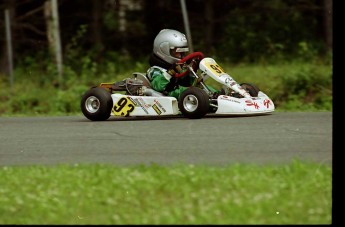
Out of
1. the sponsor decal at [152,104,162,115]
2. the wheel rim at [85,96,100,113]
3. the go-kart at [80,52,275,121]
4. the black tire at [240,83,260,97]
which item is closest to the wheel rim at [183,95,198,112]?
the go-kart at [80,52,275,121]

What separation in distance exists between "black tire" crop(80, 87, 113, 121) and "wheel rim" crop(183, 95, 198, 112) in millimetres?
1116

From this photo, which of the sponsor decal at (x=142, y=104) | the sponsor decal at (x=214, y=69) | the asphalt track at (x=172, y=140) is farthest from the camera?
the sponsor decal at (x=142, y=104)

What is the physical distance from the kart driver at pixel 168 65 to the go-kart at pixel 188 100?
11cm

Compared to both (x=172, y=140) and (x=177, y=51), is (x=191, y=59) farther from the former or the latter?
(x=172, y=140)

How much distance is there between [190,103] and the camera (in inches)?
488

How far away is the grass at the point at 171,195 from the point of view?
241 inches

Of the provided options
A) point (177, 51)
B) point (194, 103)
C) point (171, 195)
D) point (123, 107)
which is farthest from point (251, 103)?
point (171, 195)

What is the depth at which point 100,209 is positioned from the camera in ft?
21.2

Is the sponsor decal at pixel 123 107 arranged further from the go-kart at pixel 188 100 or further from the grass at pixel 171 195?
the grass at pixel 171 195

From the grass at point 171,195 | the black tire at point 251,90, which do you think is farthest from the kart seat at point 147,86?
the grass at point 171,195

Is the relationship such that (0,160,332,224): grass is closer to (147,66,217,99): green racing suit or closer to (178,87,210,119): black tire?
(178,87,210,119): black tire

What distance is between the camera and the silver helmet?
13.1 m
